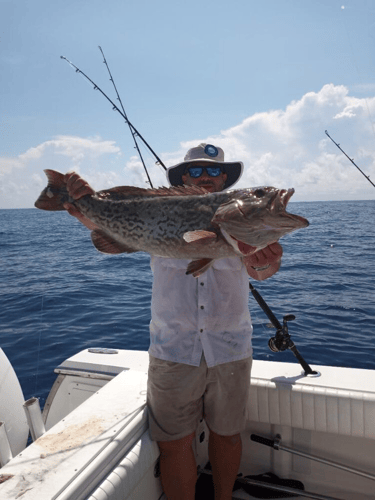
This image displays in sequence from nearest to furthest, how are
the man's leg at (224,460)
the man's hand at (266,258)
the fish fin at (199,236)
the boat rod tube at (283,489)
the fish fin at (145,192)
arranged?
the fish fin at (199,236)
the man's hand at (266,258)
the fish fin at (145,192)
the man's leg at (224,460)
the boat rod tube at (283,489)

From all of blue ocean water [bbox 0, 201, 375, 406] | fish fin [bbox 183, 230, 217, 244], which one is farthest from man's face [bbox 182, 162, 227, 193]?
blue ocean water [bbox 0, 201, 375, 406]

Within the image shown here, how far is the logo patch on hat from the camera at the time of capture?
3.17m

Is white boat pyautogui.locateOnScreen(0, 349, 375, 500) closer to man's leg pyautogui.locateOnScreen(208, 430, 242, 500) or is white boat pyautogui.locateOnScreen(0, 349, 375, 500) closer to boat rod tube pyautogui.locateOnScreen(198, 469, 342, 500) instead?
boat rod tube pyautogui.locateOnScreen(198, 469, 342, 500)

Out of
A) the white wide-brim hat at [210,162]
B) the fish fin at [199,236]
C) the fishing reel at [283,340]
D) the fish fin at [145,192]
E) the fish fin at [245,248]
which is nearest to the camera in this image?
the fish fin at [199,236]

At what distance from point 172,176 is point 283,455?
2.65m

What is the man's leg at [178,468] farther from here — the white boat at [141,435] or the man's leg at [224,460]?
the man's leg at [224,460]

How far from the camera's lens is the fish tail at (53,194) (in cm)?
290

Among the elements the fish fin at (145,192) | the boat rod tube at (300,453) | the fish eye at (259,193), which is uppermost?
the fish fin at (145,192)

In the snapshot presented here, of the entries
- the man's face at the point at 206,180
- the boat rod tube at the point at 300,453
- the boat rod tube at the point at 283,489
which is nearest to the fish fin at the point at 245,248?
the man's face at the point at 206,180

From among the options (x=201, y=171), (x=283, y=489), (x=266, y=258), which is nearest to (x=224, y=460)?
(x=283, y=489)

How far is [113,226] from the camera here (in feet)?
9.20

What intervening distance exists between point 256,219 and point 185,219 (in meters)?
0.48

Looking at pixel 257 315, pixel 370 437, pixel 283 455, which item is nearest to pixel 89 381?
pixel 283 455

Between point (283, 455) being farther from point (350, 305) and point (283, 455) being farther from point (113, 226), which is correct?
point (350, 305)
